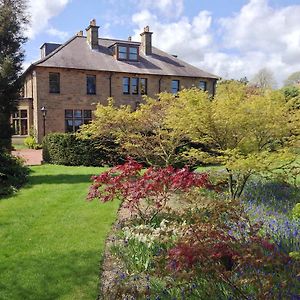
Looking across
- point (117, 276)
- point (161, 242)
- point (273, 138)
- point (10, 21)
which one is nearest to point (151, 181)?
point (161, 242)

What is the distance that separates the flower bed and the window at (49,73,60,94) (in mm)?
22611

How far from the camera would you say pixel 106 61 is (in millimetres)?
29828

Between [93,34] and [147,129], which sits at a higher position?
[93,34]

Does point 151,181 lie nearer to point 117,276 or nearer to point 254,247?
point 117,276

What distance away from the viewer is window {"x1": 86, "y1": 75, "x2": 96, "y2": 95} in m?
29.3

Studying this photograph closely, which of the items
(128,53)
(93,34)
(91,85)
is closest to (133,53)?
(128,53)

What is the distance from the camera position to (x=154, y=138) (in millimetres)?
12883

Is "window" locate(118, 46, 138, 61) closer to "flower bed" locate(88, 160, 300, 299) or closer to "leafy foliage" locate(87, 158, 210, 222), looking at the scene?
"flower bed" locate(88, 160, 300, 299)

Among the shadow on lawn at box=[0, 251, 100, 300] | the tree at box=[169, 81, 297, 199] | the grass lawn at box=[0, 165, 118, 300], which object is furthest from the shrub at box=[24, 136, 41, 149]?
the shadow on lawn at box=[0, 251, 100, 300]

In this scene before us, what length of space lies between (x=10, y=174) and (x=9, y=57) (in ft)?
13.3

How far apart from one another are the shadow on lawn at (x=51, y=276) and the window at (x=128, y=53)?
86.1ft

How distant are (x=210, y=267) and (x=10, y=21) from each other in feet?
39.7

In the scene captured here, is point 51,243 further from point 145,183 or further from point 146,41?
point 146,41

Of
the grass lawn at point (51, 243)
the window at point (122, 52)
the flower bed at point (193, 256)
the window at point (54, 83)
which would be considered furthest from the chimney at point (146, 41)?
the flower bed at point (193, 256)
